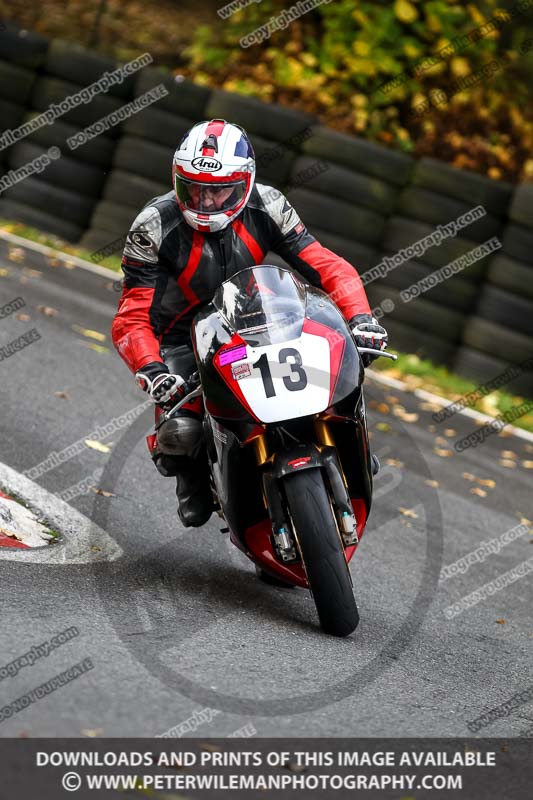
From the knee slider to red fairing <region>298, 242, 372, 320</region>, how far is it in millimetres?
828

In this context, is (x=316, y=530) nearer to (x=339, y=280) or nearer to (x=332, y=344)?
(x=332, y=344)

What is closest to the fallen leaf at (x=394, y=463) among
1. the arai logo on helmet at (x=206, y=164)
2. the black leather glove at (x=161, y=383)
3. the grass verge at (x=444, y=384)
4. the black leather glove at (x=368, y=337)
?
the grass verge at (x=444, y=384)

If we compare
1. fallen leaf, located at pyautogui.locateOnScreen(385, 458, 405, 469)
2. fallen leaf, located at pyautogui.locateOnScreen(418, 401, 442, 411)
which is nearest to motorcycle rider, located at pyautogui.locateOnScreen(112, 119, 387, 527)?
fallen leaf, located at pyautogui.locateOnScreen(385, 458, 405, 469)

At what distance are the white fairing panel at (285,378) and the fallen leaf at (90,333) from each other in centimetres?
505

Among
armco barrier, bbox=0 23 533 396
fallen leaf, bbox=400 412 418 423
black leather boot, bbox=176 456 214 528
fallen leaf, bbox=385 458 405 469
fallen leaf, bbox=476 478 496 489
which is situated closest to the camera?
black leather boot, bbox=176 456 214 528

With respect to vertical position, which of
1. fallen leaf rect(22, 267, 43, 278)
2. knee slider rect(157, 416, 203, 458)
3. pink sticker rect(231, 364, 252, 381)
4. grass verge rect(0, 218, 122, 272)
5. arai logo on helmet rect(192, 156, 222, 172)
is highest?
arai logo on helmet rect(192, 156, 222, 172)

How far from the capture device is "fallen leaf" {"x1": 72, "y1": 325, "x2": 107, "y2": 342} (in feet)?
30.3

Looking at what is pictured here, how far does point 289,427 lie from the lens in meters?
4.30

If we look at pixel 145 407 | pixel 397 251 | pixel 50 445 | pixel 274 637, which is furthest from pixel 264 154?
pixel 274 637

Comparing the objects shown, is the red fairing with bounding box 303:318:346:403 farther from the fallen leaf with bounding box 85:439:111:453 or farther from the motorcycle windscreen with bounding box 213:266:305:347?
the fallen leaf with bounding box 85:439:111:453

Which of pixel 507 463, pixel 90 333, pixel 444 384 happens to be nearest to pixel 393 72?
pixel 444 384

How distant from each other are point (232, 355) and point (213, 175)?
33.2 inches

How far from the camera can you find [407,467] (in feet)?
26.0
